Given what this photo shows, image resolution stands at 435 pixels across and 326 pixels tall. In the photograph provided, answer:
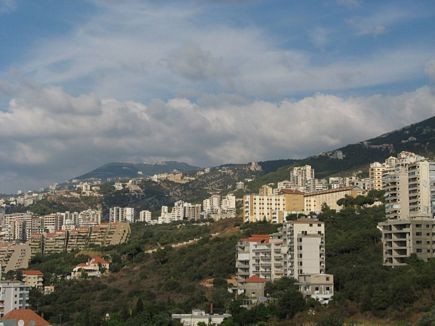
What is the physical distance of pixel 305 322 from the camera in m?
38.8

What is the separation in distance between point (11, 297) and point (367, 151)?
92424 mm

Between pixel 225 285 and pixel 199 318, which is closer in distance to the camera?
pixel 199 318

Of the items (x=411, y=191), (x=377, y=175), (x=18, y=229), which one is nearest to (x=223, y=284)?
(x=411, y=191)

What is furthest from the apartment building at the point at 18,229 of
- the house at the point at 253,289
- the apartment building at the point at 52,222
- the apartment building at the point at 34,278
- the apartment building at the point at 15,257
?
the house at the point at 253,289

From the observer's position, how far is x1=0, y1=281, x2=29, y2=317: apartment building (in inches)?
2271

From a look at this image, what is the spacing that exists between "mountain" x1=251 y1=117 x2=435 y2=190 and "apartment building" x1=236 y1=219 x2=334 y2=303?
70.6 meters

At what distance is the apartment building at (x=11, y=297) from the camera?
57.7 metres

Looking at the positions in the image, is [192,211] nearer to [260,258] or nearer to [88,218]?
[88,218]

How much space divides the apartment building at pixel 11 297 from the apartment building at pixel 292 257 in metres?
16.9

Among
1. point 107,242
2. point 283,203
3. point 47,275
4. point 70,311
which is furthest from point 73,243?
point 70,311

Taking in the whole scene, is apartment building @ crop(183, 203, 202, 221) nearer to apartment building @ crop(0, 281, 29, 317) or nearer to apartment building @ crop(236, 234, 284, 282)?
apartment building @ crop(0, 281, 29, 317)

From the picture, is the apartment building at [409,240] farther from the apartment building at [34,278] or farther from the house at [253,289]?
the apartment building at [34,278]

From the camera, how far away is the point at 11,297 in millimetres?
57844

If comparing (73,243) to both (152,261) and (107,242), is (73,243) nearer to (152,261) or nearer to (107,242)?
(107,242)
